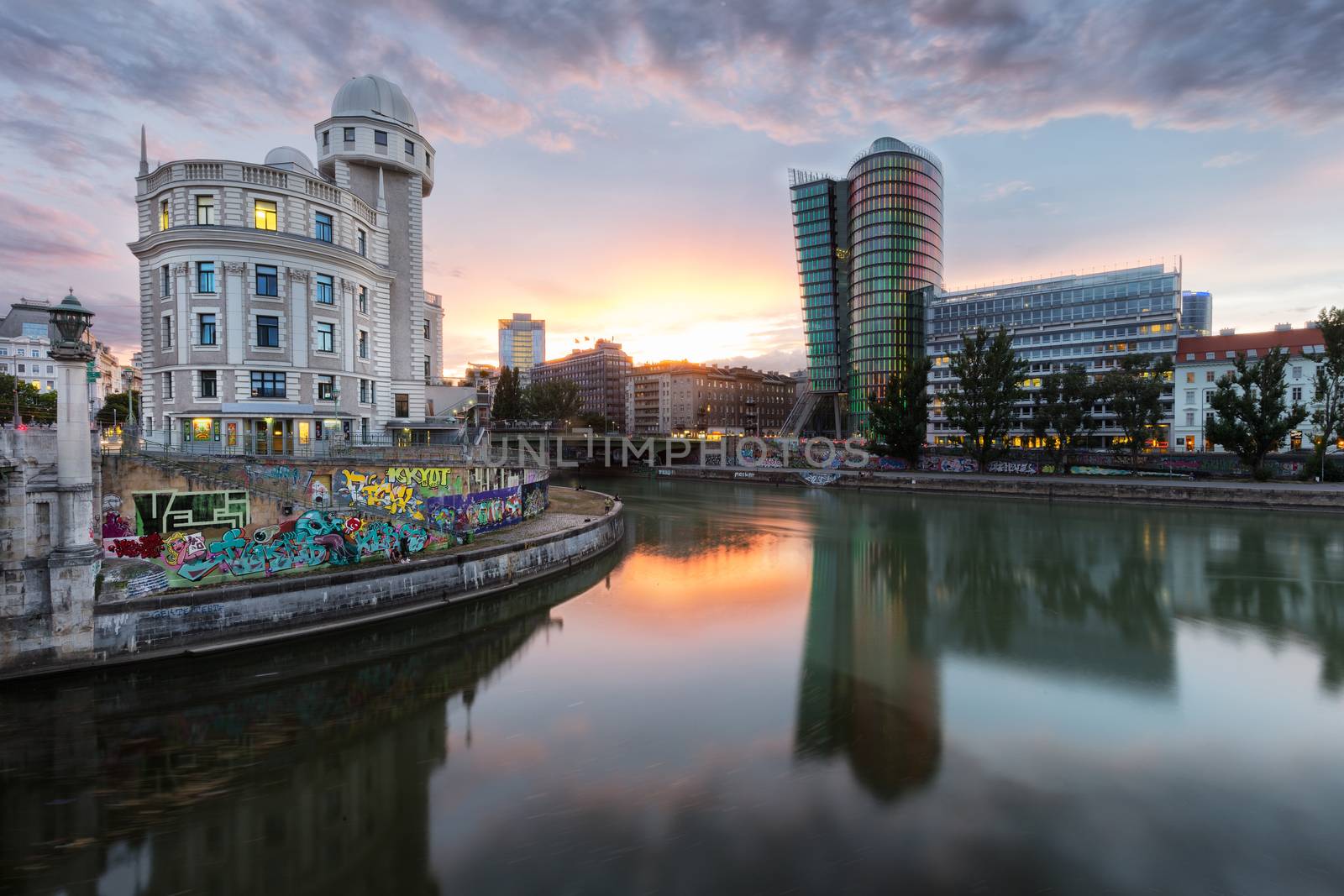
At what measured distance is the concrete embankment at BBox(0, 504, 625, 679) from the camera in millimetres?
14609

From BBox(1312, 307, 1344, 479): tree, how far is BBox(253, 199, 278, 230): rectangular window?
262 ft

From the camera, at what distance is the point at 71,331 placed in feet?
46.5

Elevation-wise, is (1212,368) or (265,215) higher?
(265,215)

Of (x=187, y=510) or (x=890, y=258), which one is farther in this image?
(x=890, y=258)

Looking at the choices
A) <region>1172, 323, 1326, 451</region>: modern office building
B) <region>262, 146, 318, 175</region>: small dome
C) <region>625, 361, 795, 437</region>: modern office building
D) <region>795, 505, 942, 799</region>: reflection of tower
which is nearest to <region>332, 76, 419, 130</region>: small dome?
<region>262, 146, 318, 175</region>: small dome

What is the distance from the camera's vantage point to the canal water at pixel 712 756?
8.81m

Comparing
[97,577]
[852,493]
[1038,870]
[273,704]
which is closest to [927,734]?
[1038,870]

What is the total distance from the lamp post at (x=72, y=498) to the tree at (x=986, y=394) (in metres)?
68.6

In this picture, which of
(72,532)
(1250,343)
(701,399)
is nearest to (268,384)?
(72,532)

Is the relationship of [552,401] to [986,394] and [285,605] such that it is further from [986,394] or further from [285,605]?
[285,605]

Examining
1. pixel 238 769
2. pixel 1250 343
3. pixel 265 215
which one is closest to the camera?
pixel 238 769

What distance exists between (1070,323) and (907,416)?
124ft

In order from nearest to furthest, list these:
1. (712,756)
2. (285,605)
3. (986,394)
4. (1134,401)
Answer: (712,756) → (285,605) → (1134,401) → (986,394)

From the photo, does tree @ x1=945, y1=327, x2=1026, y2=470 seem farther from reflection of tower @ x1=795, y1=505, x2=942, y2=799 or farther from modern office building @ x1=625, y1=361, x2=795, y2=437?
modern office building @ x1=625, y1=361, x2=795, y2=437
